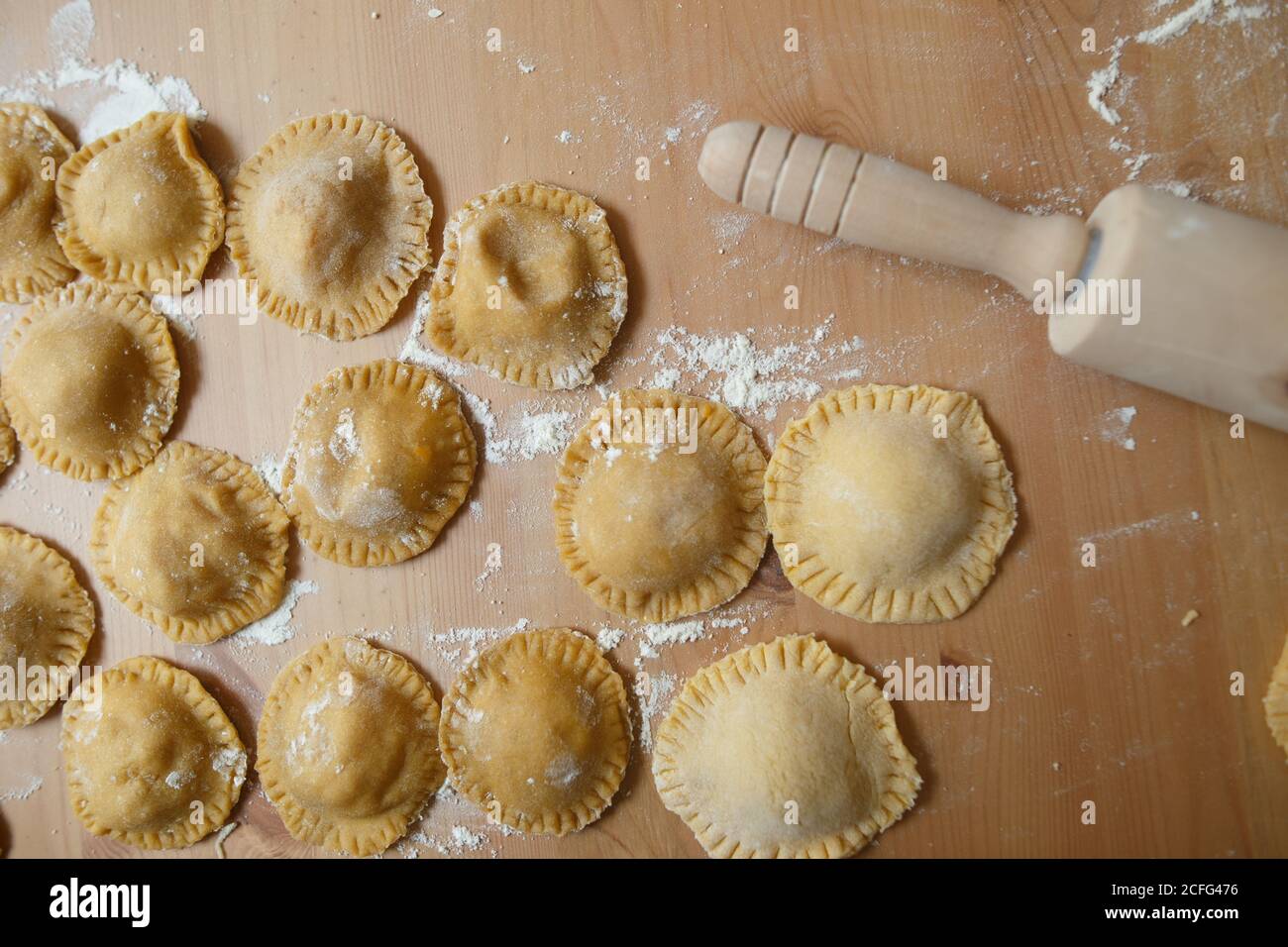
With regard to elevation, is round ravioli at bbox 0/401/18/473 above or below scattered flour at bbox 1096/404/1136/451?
above

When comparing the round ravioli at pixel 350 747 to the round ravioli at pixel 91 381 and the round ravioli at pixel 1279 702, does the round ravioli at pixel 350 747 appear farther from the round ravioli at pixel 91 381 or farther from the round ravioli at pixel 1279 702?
the round ravioli at pixel 1279 702

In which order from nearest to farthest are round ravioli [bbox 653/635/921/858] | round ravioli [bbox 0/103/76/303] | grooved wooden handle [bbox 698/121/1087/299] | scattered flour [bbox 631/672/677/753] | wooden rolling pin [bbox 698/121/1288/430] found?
1. wooden rolling pin [bbox 698/121/1288/430]
2. grooved wooden handle [bbox 698/121/1087/299]
3. round ravioli [bbox 653/635/921/858]
4. scattered flour [bbox 631/672/677/753]
5. round ravioli [bbox 0/103/76/303]

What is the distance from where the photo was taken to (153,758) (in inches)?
60.7

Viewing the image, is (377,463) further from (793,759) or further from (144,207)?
(793,759)

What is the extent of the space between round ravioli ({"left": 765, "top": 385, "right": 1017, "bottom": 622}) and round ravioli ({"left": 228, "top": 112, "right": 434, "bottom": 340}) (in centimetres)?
76

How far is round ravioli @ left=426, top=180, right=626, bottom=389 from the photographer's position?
4.68 ft

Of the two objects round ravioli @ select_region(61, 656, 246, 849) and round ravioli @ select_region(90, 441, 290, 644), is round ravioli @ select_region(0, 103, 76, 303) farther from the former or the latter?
round ravioli @ select_region(61, 656, 246, 849)

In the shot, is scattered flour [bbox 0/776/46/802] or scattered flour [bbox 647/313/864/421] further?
scattered flour [bbox 0/776/46/802]

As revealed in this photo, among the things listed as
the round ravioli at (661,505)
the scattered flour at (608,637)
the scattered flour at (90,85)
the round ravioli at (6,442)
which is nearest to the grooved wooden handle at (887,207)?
the round ravioli at (661,505)

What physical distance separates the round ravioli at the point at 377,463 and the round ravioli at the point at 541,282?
0.52 ft

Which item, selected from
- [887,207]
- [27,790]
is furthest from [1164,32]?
[27,790]

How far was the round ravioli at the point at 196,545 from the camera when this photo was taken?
152 centimetres

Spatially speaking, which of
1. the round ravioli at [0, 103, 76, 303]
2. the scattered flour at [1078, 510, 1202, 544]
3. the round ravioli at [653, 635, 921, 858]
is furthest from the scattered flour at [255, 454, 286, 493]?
the scattered flour at [1078, 510, 1202, 544]

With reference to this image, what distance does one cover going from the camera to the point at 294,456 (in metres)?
1.53
